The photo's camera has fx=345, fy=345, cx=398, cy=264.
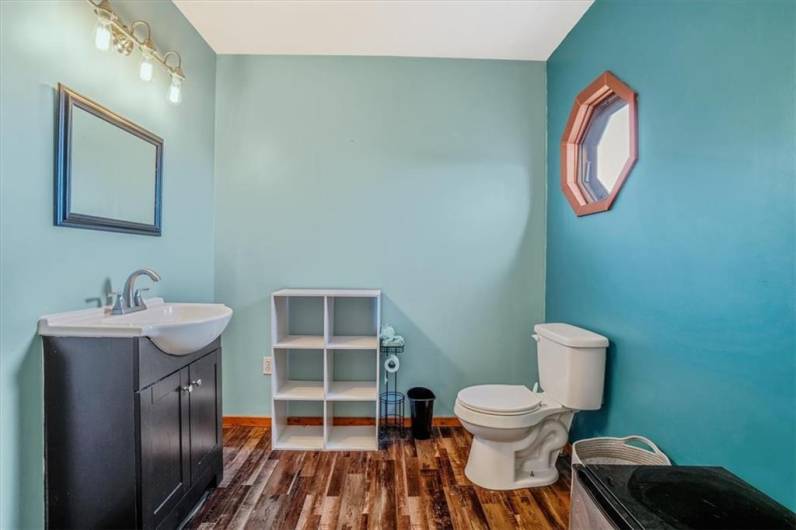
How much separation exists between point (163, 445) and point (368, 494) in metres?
0.95

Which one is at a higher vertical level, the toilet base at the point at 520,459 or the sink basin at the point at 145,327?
the sink basin at the point at 145,327

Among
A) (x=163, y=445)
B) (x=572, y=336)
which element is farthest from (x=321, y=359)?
(x=572, y=336)

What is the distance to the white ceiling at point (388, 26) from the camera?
6.14ft

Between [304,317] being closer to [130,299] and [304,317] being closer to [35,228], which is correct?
[130,299]

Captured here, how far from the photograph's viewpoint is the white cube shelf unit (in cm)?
210

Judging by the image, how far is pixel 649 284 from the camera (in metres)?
1.45

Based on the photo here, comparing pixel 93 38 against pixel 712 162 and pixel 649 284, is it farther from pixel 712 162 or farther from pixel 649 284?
pixel 649 284

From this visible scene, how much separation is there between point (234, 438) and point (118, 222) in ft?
4.90

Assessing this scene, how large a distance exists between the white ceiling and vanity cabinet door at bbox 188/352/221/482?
1.88 metres

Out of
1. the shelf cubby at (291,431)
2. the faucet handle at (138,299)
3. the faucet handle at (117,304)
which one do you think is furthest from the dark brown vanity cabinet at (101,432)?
the shelf cubby at (291,431)

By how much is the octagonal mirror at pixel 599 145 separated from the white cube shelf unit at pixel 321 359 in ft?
4.51

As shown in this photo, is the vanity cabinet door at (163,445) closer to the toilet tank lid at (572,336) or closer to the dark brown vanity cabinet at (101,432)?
the dark brown vanity cabinet at (101,432)

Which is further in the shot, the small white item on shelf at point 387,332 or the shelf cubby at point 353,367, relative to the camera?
the shelf cubby at point 353,367

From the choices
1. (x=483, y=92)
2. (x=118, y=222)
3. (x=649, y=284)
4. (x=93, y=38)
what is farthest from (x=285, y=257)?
(x=649, y=284)
